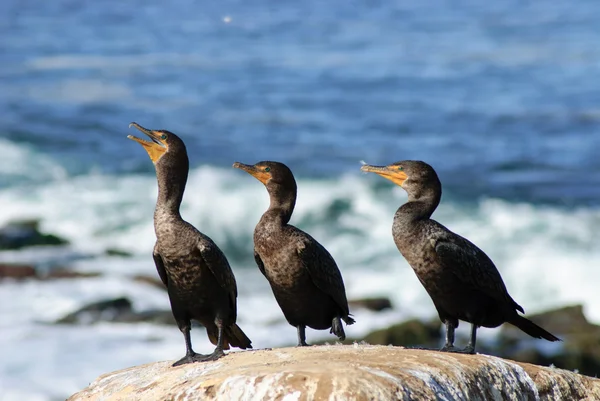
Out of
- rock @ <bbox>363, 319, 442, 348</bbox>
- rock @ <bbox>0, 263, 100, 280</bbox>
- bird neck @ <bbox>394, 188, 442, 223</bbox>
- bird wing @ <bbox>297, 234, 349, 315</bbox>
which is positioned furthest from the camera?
rock @ <bbox>0, 263, 100, 280</bbox>

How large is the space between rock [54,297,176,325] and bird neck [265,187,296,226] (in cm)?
885

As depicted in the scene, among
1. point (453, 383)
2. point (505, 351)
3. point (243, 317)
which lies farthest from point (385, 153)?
point (453, 383)

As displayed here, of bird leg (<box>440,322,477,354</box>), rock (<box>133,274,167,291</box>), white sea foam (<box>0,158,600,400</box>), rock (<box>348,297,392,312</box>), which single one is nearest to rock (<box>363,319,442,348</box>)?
white sea foam (<box>0,158,600,400</box>)

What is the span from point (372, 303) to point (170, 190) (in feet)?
33.1

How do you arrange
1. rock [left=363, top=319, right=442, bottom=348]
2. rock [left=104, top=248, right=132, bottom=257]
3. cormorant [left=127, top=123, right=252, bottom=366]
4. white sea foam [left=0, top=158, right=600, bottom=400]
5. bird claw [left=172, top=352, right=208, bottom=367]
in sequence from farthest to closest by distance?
1. rock [left=104, top=248, right=132, bottom=257]
2. white sea foam [left=0, top=158, right=600, bottom=400]
3. rock [left=363, top=319, right=442, bottom=348]
4. cormorant [left=127, top=123, right=252, bottom=366]
5. bird claw [left=172, top=352, right=208, bottom=367]

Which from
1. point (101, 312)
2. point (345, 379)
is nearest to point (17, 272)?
Result: point (101, 312)

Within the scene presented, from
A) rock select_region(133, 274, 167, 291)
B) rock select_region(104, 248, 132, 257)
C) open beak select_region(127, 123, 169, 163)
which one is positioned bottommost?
rock select_region(133, 274, 167, 291)

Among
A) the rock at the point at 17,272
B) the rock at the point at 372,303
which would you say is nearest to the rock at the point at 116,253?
the rock at the point at 17,272

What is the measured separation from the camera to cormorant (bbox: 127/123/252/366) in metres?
7.81

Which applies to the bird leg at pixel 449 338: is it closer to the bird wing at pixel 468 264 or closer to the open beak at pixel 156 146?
the bird wing at pixel 468 264

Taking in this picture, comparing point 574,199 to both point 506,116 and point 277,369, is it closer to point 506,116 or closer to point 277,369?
→ point 506,116

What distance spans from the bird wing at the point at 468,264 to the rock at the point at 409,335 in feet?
22.5

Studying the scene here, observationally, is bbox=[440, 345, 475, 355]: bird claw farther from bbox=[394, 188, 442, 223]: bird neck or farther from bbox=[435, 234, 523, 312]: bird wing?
bbox=[394, 188, 442, 223]: bird neck

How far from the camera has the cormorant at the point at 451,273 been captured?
25.5 feet
